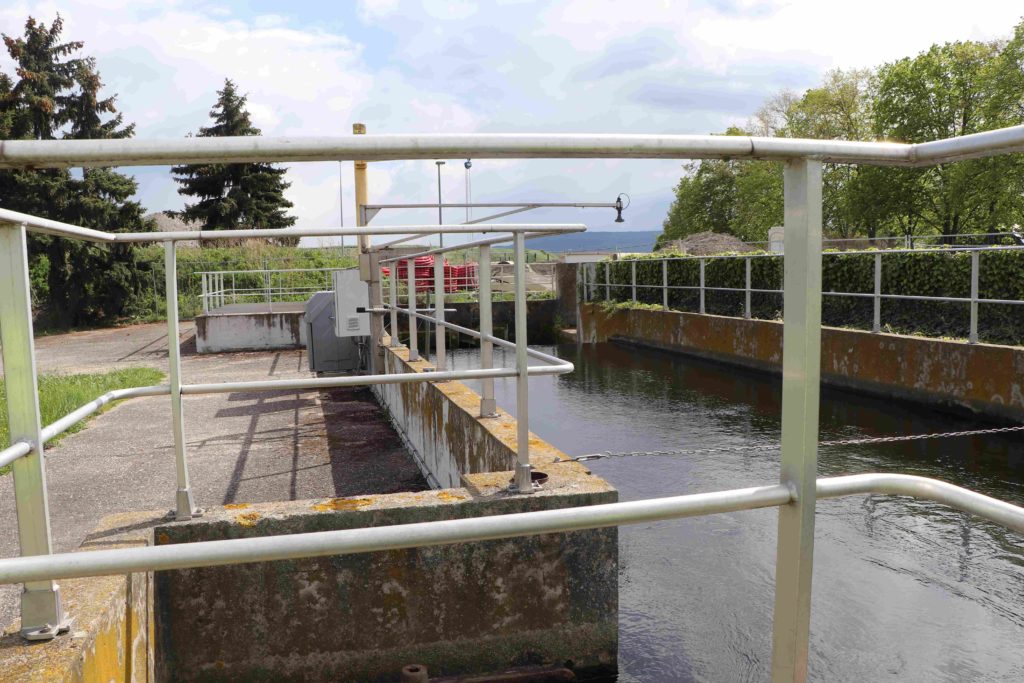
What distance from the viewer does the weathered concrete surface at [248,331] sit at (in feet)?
46.1

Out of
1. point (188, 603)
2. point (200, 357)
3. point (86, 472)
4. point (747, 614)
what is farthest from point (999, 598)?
point (200, 357)

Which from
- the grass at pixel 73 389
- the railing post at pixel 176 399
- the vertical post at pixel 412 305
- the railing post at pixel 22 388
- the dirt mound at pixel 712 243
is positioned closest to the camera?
the railing post at pixel 22 388

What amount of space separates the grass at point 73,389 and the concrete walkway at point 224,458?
337 mm

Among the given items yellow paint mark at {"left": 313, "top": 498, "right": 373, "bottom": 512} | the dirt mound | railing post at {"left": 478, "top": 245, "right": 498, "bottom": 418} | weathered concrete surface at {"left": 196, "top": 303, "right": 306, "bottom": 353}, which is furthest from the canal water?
the dirt mound

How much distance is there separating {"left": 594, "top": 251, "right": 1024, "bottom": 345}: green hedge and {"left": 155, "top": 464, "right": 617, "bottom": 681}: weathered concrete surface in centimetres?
507

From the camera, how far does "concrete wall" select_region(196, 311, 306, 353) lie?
553 inches

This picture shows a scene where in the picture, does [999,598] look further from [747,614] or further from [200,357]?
[200,357]

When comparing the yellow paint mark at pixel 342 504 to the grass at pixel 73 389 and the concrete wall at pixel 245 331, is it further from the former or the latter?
the concrete wall at pixel 245 331

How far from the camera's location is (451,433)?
4.75 meters

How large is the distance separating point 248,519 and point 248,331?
11.9 m

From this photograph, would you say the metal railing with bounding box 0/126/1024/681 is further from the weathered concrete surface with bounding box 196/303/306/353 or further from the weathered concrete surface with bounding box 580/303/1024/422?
the weathered concrete surface with bounding box 196/303/306/353

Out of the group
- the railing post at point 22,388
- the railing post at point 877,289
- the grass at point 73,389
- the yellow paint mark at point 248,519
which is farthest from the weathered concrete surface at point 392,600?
the railing post at point 877,289

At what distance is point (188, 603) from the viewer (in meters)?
2.79

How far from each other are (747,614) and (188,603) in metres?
2.52
